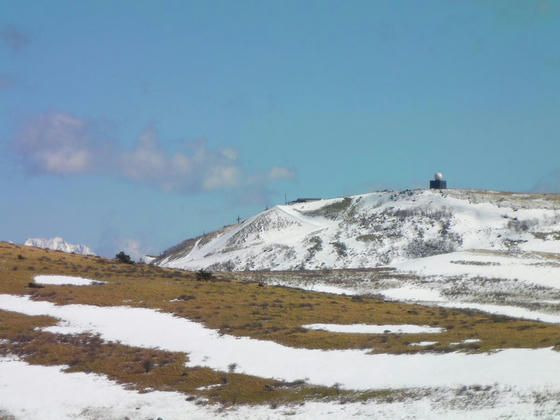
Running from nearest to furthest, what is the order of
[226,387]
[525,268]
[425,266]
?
[226,387], [525,268], [425,266]

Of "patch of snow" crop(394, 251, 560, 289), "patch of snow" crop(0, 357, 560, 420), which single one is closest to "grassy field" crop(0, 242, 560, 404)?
"patch of snow" crop(0, 357, 560, 420)

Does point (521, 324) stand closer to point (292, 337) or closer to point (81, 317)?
point (292, 337)

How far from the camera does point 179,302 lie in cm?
5762

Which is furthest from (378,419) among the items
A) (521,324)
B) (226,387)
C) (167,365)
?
(521,324)

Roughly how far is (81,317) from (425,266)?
54.5m

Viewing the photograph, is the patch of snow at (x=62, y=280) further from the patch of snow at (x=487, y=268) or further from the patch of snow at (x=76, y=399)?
the patch of snow at (x=487, y=268)

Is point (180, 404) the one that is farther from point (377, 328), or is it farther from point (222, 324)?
point (377, 328)

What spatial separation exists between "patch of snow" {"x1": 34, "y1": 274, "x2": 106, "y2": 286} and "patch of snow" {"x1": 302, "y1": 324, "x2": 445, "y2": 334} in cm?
2653

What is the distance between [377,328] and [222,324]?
446 inches

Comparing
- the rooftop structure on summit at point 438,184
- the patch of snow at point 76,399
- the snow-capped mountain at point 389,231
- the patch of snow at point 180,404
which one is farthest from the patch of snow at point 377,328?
the rooftop structure on summit at point 438,184

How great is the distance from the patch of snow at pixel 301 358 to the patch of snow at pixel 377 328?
21.1ft

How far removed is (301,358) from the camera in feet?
127

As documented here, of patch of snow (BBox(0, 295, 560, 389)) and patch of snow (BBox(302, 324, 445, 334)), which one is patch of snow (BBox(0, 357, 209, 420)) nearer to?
patch of snow (BBox(0, 295, 560, 389))

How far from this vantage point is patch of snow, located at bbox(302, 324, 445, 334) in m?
44.9
